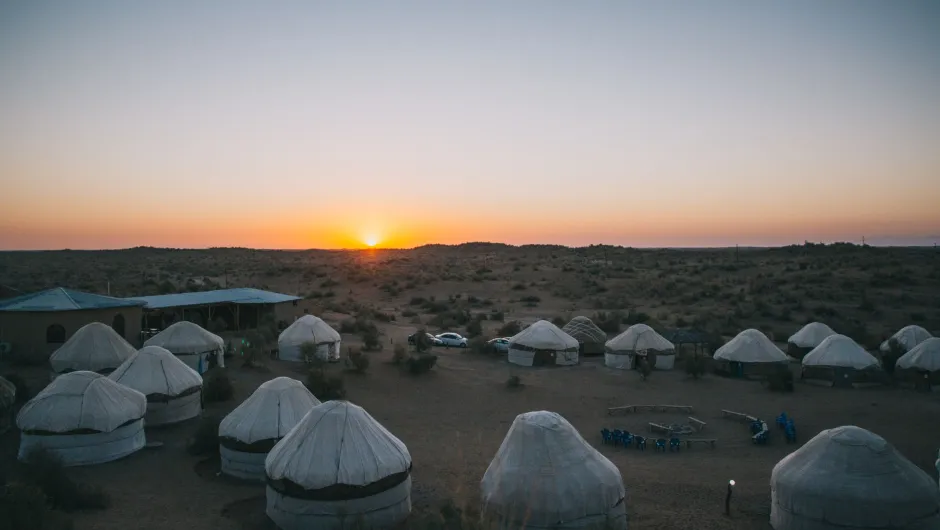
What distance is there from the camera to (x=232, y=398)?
947 inches

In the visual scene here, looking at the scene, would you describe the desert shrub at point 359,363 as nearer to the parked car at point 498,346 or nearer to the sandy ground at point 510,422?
the sandy ground at point 510,422

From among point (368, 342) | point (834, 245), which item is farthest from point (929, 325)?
point (834, 245)

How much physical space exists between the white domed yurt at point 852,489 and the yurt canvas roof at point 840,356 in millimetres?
13933

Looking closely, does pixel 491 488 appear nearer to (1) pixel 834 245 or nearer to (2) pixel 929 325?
(2) pixel 929 325

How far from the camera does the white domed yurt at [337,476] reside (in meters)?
13.7

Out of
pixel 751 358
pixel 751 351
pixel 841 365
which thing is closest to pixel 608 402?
pixel 751 358

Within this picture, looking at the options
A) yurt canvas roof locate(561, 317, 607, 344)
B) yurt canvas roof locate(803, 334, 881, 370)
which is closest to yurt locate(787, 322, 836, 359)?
yurt canvas roof locate(803, 334, 881, 370)

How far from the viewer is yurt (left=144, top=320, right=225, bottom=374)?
27078 mm

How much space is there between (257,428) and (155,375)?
6.01 meters

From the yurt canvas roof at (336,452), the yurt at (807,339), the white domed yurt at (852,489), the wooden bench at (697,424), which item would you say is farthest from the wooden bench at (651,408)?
the yurt canvas roof at (336,452)

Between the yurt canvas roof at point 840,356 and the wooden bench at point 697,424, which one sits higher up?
the yurt canvas roof at point 840,356

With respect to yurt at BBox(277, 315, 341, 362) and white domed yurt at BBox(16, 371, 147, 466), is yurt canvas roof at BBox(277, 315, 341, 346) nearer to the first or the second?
yurt at BBox(277, 315, 341, 362)

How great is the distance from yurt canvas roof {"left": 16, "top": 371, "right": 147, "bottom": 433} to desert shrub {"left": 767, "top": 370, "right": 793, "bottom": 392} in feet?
69.5

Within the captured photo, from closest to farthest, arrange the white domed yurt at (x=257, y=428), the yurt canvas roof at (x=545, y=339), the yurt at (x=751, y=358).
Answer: the white domed yurt at (x=257, y=428), the yurt at (x=751, y=358), the yurt canvas roof at (x=545, y=339)
